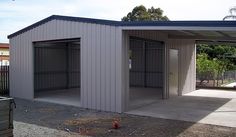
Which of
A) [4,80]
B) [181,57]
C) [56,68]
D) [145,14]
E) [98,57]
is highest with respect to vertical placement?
[145,14]

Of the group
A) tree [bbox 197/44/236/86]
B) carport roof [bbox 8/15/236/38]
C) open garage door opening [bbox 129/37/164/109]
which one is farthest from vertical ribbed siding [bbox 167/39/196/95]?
carport roof [bbox 8/15/236/38]

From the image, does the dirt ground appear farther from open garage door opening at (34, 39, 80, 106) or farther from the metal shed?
open garage door opening at (34, 39, 80, 106)

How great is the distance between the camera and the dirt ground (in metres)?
8.04

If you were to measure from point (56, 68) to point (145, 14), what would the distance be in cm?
2058

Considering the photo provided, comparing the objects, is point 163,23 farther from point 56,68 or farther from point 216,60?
point 216,60

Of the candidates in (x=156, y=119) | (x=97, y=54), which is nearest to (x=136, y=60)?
(x=97, y=54)

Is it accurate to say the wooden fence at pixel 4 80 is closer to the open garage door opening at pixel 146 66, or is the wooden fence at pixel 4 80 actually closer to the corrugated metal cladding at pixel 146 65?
the open garage door opening at pixel 146 66

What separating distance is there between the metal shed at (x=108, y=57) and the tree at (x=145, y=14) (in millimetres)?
16290

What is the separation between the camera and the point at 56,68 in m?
18.6

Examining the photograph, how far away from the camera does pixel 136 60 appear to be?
2103 cm

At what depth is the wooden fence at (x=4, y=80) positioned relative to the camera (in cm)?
1661

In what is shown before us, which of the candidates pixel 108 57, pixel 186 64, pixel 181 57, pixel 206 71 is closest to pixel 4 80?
pixel 108 57

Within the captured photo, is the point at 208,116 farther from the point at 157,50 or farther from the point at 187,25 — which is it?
the point at 157,50

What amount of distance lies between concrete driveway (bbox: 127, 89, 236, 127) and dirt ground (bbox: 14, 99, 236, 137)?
0.63 m
